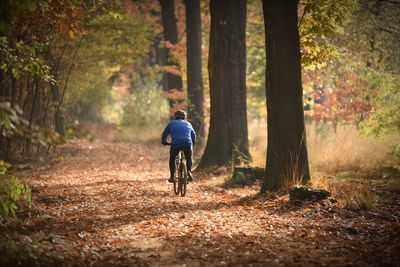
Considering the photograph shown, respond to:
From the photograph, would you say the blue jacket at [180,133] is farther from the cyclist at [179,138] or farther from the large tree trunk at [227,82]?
the large tree trunk at [227,82]

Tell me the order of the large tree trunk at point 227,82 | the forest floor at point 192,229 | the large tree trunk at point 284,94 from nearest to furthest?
the forest floor at point 192,229 < the large tree trunk at point 284,94 < the large tree trunk at point 227,82

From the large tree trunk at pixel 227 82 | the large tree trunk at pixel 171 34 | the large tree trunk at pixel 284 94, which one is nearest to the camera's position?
the large tree trunk at pixel 284 94

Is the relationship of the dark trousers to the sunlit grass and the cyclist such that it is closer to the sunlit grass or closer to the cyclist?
the cyclist

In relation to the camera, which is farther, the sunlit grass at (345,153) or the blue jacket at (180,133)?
the sunlit grass at (345,153)

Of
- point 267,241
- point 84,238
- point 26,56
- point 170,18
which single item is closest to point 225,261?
point 267,241

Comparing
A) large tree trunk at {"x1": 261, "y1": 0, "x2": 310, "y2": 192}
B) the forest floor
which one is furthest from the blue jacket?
large tree trunk at {"x1": 261, "y1": 0, "x2": 310, "y2": 192}

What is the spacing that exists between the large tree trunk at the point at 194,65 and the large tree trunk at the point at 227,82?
5823 millimetres

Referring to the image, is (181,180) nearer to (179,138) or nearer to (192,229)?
(179,138)

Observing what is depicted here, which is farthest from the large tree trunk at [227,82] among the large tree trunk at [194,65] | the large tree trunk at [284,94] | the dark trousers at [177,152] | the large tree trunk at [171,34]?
the large tree trunk at [171,34]

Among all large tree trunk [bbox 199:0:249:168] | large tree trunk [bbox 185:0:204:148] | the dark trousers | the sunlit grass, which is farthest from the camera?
large tree trunk [bbox 185:0:204:148]

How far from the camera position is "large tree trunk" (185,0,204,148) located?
21.1 metres

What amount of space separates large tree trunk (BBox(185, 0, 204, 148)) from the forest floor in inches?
330

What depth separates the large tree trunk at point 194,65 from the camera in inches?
832

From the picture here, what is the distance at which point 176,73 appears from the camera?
24812 mm
